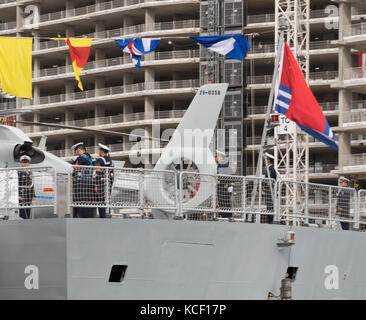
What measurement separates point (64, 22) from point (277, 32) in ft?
86.4

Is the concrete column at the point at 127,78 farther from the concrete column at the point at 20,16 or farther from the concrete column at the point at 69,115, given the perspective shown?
the concrete column at the point at 20,16

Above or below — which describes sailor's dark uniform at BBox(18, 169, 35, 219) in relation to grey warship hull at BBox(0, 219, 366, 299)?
above

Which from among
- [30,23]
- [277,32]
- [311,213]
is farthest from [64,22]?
[311,213]

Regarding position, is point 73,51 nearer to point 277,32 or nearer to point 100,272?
point 100,272

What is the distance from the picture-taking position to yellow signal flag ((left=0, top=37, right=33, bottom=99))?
21.4m

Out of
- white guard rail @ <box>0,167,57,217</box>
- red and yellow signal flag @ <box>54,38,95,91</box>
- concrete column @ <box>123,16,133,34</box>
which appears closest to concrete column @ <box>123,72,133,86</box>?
concrete column @ <box>123,16,133,34</box>

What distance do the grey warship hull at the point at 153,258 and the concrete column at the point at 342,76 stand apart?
49.5m

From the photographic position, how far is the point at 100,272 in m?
17.1

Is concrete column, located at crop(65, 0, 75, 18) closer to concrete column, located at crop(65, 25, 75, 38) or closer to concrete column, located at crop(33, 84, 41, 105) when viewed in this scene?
concrete column, located at crop(65, 25, 75, 38)

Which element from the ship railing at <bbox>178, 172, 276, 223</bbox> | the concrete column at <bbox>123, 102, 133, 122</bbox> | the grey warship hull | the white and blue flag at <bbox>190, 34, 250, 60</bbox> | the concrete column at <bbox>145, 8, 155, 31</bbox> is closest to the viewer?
the grey warship hull

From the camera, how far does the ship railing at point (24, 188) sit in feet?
58.2

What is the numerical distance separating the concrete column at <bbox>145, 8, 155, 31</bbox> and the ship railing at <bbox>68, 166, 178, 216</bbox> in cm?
6548

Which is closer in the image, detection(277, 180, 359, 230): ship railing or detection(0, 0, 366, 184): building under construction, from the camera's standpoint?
detection(277, 180, 359, 230): ship railing

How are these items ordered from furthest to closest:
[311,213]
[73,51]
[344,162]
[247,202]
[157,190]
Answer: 1. [344,162]
2. [73,51]
3. [311,213]
4. [247,202]
5. [157,190]
